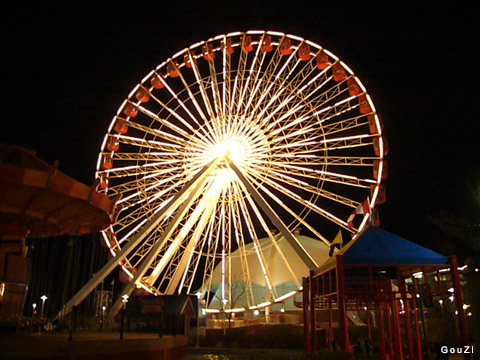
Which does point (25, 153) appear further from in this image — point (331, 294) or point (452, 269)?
point (452, 269)

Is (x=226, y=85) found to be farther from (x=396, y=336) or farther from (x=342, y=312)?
(x=342, y=312)

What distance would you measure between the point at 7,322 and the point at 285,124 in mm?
14243

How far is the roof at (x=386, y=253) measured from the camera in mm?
9930

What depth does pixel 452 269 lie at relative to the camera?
31.6 ft

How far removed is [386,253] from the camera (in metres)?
10.1

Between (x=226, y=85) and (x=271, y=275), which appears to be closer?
(x=226, y=85)

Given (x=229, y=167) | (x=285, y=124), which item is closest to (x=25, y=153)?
(x=229, y=167)

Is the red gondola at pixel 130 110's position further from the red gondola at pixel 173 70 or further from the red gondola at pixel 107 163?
the red gondola at pixel 173 70

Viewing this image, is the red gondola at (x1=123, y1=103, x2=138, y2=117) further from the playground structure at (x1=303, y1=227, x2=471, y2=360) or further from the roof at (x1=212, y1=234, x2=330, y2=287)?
the roof at (x1=212, y1=234, x2=330, y2=287)

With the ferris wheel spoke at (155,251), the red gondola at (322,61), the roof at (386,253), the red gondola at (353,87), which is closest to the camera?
the roof at (386,253)

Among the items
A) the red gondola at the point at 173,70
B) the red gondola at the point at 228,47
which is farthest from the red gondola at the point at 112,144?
the red gondola at the point at 228,47

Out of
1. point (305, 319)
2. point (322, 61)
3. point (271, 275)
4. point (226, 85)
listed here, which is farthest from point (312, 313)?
point (271, 275)

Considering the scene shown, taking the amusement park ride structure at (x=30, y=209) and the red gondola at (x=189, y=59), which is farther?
the red gondola at (x=189, y=59)

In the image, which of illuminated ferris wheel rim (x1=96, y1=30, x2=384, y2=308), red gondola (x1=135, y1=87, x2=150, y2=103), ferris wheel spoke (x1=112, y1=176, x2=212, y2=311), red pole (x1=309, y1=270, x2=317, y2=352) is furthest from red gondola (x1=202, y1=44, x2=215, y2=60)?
red pole (x1=309, y1=270, x2=317, y2=352)
